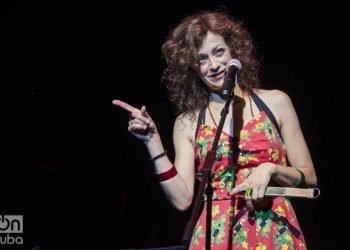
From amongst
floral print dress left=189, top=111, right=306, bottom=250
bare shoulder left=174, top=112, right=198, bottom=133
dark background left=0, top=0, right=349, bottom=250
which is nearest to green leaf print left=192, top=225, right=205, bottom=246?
floral print dress left=189, top=111, right=306, bottom=250

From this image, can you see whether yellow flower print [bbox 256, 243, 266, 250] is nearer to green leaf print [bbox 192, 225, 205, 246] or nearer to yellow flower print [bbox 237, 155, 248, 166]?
green leaf print [bbox 192, 225, 205, 246]

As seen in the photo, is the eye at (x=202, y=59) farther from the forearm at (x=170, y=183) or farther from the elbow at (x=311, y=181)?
the elbow at (x=311, y=181)

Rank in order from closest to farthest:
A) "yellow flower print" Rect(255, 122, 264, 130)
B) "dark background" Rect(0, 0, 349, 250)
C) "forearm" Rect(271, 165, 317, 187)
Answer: "forearm" Rect(271, 165, 317, 187) < "yellow flower print" Rect(255, 122, 264, 130) < "dark background" Rect(0, 0, 349, 250)

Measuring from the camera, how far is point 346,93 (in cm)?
333

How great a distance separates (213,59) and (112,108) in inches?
76.1

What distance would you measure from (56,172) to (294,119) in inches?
73.5

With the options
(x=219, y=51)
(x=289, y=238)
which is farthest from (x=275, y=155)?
(x=219, y=51)

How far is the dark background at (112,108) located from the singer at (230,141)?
0.89 metres

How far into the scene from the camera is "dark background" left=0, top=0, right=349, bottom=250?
3.26 meters

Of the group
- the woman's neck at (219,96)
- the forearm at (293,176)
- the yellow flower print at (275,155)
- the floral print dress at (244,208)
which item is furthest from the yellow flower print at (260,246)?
the woman's neck at (219,96)

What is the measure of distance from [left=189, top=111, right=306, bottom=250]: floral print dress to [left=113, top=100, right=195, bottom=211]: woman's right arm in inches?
3.7

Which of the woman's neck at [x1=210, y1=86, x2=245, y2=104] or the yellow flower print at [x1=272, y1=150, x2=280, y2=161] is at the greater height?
the woman's neck at [x1=210, y1=86, x2=245, y2=104]

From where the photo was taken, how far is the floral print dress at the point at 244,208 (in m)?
1.80

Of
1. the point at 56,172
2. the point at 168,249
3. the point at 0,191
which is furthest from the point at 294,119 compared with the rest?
the point at 0,191
